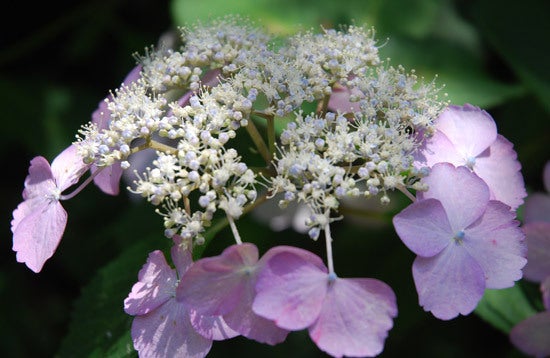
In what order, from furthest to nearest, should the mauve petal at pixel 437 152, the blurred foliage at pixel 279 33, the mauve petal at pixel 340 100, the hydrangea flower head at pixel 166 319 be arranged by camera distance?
the blurred foliage at pixel 279 33 < the mauve petal at pixel 340 100 < the mauve petal at pixel 437 152 < the hydrangea flower head at pixel 166 319

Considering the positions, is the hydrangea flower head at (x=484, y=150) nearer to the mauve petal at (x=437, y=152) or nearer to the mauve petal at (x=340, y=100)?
the mauve petal at (x=437, y=152)

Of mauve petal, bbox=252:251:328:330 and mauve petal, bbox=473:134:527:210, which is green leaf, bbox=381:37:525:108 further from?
mauve petal, bbox=252:251:328:330

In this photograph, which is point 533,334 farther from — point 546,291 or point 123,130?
point 123,130

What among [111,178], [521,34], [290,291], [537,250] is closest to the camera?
[290,291]

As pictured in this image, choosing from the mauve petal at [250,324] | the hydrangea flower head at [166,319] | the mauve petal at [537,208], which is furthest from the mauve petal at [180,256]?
the mauve petal at [537,208]

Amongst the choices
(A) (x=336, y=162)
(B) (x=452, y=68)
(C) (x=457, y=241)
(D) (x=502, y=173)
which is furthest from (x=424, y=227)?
(B) (x=452, y=68)
